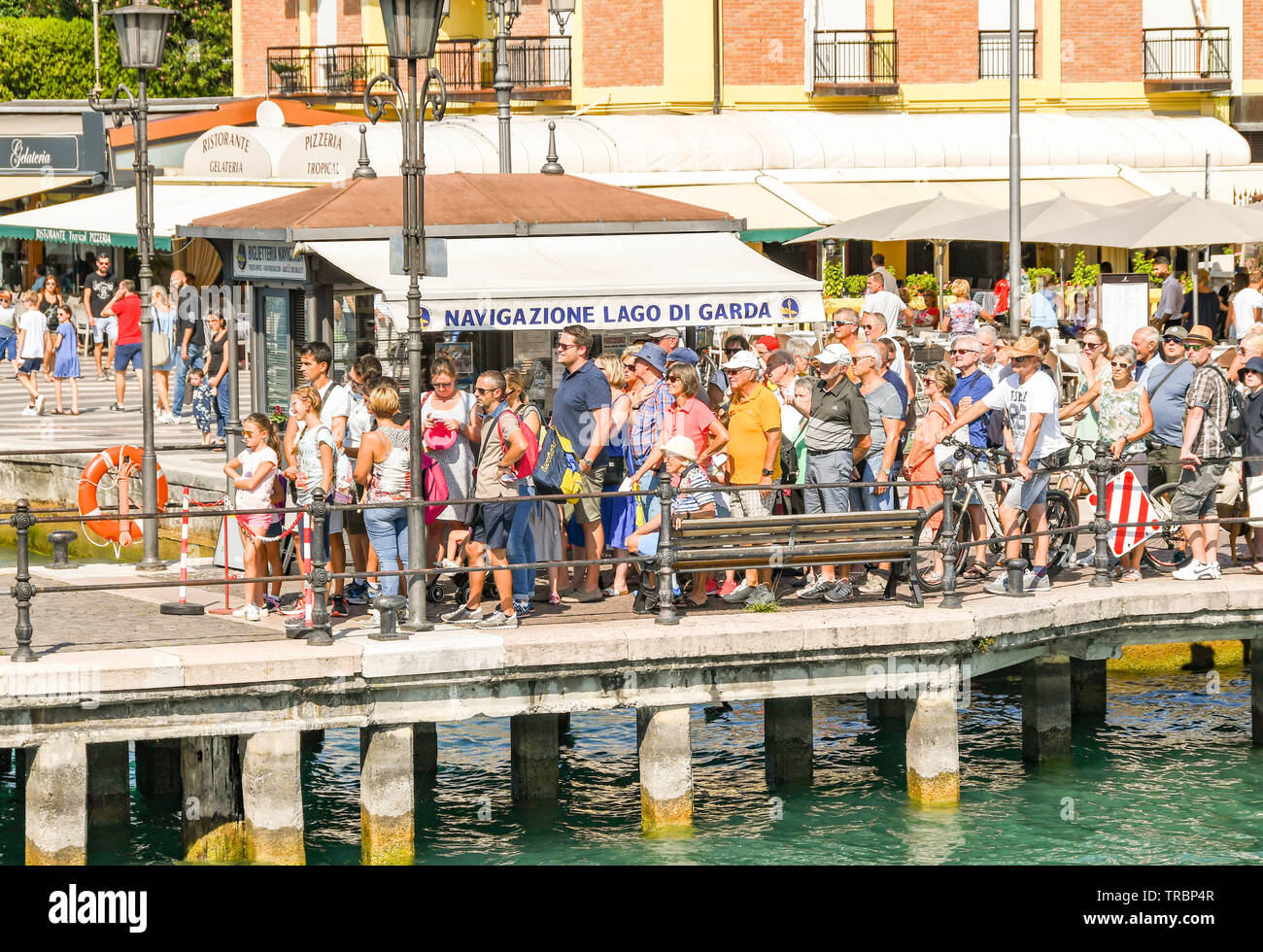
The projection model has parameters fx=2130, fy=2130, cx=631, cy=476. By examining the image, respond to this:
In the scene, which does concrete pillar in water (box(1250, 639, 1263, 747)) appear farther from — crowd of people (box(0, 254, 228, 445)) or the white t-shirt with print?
crowd of people (box(0, 254, 228, 445))

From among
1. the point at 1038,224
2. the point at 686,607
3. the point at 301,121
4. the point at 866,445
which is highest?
→ the point at 301,121

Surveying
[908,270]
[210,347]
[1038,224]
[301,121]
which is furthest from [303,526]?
[908,270]

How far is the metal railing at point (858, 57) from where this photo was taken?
36.7m

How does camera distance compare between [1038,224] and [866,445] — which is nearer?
[866,445]

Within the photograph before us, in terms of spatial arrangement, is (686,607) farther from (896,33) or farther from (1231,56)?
(1231,56)

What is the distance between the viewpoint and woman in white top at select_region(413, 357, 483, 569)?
1326 centimetres

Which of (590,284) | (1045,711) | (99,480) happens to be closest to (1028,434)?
(1045,711)

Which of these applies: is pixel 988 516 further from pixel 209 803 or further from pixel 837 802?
pixel 209 803

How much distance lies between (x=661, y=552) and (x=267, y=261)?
17.6 ft

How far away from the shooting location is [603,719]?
17.4 metres

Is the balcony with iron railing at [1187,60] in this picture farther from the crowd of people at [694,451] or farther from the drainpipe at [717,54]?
the crowd of people at [694,451]

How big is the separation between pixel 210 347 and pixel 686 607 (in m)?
11.1

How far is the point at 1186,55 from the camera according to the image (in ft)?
124

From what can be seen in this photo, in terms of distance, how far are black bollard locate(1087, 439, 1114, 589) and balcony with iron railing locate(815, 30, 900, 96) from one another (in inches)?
908
